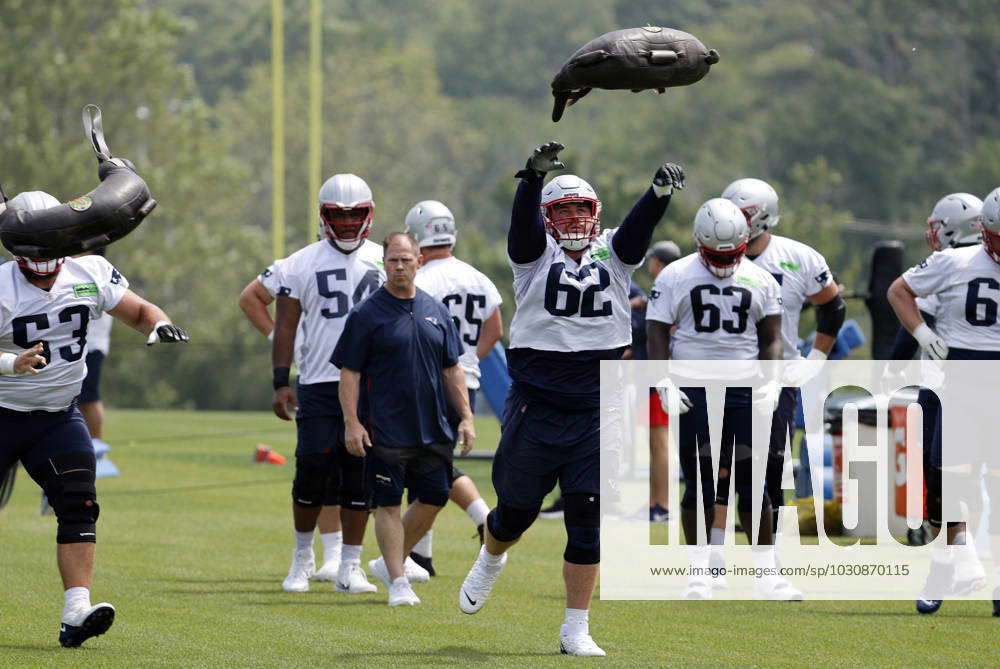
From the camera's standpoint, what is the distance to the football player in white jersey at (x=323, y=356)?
9.12m

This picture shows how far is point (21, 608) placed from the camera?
26.9 ft

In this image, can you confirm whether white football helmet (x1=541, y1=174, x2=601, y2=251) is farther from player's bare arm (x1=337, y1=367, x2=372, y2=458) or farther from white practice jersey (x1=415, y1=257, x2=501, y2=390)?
white practice jersey (x1=415, y1=257, x2=501, y2=390)

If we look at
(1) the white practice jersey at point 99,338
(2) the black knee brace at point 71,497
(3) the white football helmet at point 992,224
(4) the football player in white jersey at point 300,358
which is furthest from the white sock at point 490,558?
(1) the white practice jersey at point 99,338

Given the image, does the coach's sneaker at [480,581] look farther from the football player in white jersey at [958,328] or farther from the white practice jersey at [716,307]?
the football player in white jersey at [958,328]

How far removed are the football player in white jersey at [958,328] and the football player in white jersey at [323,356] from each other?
9.70 feet

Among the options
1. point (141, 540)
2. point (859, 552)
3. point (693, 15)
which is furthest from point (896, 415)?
point (693, 15)

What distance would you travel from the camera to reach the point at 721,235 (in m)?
8.91

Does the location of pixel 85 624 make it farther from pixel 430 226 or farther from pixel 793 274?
pixel 793 274

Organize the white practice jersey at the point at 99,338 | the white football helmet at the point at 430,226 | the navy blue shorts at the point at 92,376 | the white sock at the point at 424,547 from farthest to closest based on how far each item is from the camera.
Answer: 1. the white practice jersey at the point at 99,338
2. the navy blue shorts at the point at 92,376
3. the white football helmet at the point at 430,226
4. the white sock at the point at 424,547

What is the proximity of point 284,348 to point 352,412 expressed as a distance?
0.96m

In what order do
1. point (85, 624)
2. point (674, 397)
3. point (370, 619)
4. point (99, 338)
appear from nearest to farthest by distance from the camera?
point (85, 624) < point (370, 619) < point (674, 397) < point (99, 338)

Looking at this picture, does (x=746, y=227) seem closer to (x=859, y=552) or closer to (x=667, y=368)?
(x=667, y=368)

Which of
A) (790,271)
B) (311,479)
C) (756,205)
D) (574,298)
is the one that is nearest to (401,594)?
(311,479)

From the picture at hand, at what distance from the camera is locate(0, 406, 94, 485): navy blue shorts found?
7.41 m
